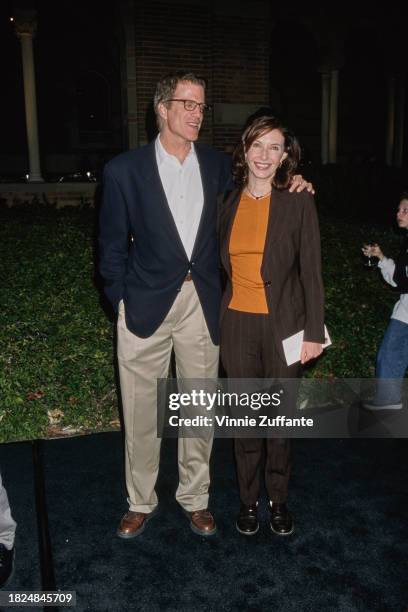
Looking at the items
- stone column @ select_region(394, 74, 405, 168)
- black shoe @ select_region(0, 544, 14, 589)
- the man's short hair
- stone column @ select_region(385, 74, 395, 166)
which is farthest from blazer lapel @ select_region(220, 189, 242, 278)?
stone column @ select_region(394, 74, 405, 168)

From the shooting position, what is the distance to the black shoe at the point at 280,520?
10.6 ft

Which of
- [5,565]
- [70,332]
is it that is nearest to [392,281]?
[70,332]

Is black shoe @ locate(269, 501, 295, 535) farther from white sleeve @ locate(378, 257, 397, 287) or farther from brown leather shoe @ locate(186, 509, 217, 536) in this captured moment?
white sleeve @ locate(378, 257, 397, 287)

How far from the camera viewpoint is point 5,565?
2.86 metres

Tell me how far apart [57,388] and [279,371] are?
2.08 meters

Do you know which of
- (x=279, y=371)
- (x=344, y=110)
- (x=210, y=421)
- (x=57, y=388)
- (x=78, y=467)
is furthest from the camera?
(x=344, y=110)

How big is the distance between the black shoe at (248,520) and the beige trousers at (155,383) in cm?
22

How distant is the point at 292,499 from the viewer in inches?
143

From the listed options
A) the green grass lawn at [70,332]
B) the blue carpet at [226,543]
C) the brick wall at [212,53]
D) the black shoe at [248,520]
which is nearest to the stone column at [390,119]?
the brick wall at [212,53]

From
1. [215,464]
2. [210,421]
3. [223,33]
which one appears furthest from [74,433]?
[223,33]

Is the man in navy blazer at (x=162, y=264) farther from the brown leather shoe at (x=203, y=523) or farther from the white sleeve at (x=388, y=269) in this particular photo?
the white sleeve at (x=388, y=269)

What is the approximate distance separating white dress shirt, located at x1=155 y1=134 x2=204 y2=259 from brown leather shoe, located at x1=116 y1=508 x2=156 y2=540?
154 cm

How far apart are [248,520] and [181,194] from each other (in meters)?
1.88

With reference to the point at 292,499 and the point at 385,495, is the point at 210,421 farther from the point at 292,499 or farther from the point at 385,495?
the point at 385,495
